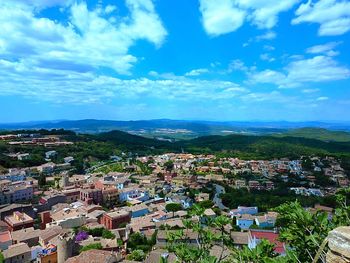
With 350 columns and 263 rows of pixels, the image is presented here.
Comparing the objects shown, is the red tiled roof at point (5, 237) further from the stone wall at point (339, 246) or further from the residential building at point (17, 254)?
the stone wall at point (339, 246)

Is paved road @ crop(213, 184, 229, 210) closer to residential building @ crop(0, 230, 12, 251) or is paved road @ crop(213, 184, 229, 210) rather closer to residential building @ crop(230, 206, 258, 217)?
residential building @ crop(230, 206, 258, 217)

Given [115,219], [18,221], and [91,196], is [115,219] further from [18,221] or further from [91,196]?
[91,196]

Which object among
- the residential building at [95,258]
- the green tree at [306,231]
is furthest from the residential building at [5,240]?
the green tree at [306,231]

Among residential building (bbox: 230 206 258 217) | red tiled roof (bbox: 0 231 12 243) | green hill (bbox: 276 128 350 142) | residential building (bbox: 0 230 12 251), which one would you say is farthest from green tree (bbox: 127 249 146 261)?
green hill (bbox: 276 128 350 142)

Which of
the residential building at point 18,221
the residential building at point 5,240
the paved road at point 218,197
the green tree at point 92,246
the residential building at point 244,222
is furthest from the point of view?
the paved road at point 218,197

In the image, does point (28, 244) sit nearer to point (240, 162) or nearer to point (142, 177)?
point (142, 177)

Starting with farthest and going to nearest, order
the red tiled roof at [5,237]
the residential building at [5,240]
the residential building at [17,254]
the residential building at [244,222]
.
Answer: the residential building at [244,222], the red tiled roof at [5,237], the residential building at [5,240], the residential building at [17,254]
